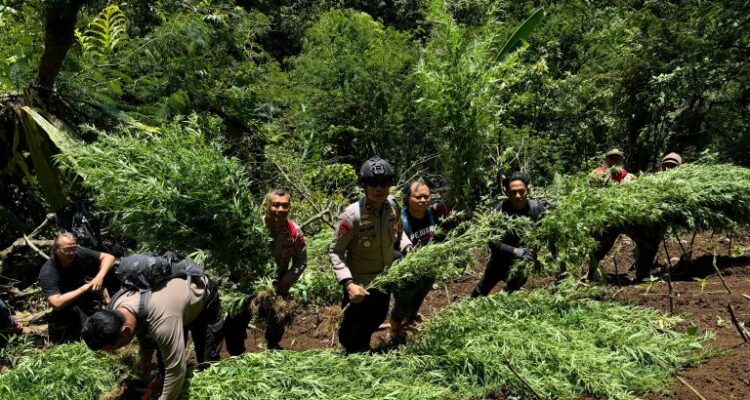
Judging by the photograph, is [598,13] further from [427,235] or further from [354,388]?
[354,388]

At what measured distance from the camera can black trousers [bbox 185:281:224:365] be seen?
3.57 m

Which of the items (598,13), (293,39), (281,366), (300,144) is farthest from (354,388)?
(293,39)

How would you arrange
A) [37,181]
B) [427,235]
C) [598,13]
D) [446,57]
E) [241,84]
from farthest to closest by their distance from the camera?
[598,13]
[241,84]
[446,57]
[37,181]
[427,235]

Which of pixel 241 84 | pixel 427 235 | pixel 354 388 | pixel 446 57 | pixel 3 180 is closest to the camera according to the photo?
pixel 354 388

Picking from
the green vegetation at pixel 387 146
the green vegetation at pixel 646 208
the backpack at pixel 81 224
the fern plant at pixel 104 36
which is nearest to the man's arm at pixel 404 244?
the green vegetation at pixel 387 146

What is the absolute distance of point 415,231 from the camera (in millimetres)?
4363

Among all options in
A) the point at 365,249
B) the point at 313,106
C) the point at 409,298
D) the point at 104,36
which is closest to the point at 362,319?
the point at 409,298

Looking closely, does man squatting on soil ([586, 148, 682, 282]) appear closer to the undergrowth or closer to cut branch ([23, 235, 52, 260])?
Answer: the undergrowth

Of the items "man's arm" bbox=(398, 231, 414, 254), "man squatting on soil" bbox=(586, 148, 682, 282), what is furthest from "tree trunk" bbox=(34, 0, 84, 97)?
"man squatting on soil" bbox=(586, 148, 682, 282)

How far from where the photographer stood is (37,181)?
564cm

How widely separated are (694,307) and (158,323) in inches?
165

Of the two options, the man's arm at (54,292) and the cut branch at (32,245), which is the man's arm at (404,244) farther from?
the cut branch at (32,245)

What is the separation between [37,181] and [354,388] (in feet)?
13.4

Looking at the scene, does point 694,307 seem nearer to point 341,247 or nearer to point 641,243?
point 641,243
